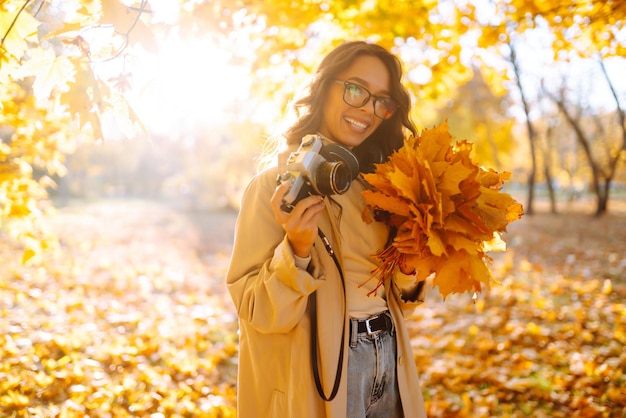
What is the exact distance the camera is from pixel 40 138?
4.07 meters

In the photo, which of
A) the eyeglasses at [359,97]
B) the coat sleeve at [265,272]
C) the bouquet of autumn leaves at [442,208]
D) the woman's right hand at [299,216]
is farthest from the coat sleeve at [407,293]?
the eyeglasses at [359,97]

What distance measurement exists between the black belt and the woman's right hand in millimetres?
424

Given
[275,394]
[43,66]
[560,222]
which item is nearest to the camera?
[275,394]

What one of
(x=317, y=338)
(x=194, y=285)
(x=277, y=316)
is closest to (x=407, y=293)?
(x=317, y=338)

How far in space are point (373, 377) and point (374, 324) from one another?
0.63 feet

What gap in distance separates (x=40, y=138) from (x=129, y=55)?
9.28 feet

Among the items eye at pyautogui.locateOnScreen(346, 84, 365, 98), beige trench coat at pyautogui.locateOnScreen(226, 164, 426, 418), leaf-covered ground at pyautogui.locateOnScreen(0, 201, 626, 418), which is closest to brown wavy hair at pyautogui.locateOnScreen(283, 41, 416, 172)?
eye at pyautogui.locateOnScreen(346, 84, 365, 98)

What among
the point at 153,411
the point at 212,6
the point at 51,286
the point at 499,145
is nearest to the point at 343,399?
the point at 153,411

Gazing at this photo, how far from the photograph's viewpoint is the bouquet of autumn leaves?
4.51 feet

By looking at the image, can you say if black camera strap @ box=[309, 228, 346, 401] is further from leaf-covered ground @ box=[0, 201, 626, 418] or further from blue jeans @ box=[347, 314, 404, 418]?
leaf-covered ground @ box=[0, 201, 626, 418]

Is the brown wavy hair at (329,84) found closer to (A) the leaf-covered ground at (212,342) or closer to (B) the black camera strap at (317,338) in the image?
(B) the black camera strap at (317,338)

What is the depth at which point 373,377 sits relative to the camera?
165 cm

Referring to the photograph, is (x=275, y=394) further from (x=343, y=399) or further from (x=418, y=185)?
(x=418, y=185)

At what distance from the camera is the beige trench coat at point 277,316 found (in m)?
1.43
